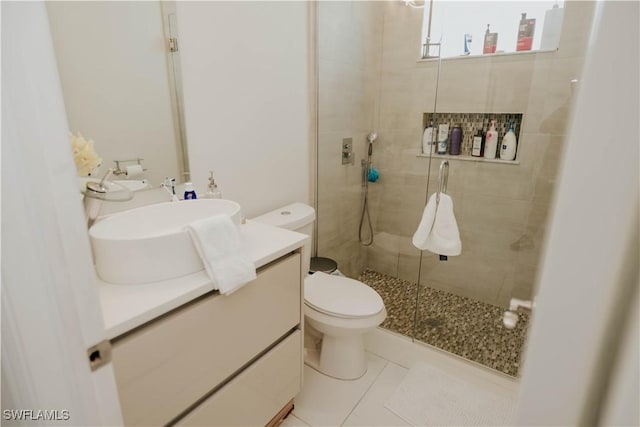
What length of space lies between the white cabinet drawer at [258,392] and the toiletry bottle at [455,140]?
164cm

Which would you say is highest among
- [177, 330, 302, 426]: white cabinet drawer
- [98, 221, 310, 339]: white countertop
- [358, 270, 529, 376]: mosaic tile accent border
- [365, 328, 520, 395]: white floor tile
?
[98, 221, 310, 339]: white countertop

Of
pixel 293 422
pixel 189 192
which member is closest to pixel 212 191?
pixel 189 192

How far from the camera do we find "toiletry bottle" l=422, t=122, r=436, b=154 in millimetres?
2377

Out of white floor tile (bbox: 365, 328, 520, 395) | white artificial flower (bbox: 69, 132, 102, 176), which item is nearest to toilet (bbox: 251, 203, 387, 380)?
white floor tile (bbox: 365, 328, 520, 395)

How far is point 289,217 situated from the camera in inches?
70.1

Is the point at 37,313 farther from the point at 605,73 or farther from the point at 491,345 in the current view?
the point at 491,345

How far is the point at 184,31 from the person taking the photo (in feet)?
4.46

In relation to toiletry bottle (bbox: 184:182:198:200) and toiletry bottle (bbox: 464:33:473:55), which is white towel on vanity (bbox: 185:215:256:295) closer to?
toiletry bottle (bbox: 184:182:198:200)

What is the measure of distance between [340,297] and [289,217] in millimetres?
487

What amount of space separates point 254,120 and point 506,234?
5.72ft

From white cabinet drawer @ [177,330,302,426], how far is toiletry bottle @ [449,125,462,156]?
1.64 meters

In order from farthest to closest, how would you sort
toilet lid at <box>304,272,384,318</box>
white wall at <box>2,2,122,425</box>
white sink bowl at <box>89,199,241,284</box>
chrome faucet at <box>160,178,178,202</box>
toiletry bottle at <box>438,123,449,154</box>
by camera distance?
toiletry bottle at <box>438,123,449,154</box> → toilet lid at <box>304,272,384,318</box> → chrome faucet at <box>160,178,178,202</box> → white sink bowl at <box>89,199,241,284</box> → white wall at <box>2,2,122,425</box>

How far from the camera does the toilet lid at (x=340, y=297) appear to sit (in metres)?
1.63

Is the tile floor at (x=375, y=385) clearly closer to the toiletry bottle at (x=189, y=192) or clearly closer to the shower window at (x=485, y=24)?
the toiletry bottle at (x=189, y=192)
